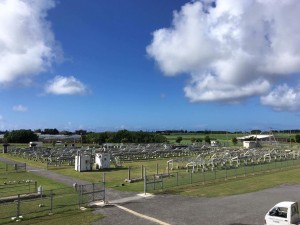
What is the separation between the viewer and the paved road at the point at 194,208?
21.0m

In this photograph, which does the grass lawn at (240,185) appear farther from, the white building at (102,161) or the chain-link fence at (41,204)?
the white building at (102,161)

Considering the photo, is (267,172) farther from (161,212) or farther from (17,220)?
(17,220)

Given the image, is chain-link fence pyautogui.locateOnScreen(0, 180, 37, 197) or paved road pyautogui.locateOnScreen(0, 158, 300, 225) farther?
chain-link fence pyautogui.locateOnScreen(0, 180, 37, 197)

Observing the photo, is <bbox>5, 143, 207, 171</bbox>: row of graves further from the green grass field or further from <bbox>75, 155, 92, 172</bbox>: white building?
the green grass field

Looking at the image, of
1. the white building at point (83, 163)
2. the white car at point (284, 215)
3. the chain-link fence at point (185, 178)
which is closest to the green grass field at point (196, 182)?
the chain-link fence at point (185, 178)

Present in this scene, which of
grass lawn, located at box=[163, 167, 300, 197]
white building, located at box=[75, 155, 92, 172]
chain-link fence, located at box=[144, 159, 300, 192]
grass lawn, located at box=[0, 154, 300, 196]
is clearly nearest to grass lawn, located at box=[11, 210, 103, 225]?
chain-link fence, located at box=[144, 159, 300, 192]

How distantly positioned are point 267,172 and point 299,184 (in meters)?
8.48

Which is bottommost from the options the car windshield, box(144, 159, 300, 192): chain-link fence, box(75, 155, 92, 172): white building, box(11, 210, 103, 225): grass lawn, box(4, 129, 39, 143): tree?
box(11, 210, 103, 225): grass lawn

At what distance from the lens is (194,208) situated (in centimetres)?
2411

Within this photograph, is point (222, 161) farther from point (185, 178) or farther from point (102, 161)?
point (102, 161)

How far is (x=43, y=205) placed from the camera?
82.3 ft

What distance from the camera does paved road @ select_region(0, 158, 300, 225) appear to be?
68.9ft

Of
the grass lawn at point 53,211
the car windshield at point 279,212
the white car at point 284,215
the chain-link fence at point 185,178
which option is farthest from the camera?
the chain-link fence at point 185,178

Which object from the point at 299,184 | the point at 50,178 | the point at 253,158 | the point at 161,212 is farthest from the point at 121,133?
the point at 161,212
